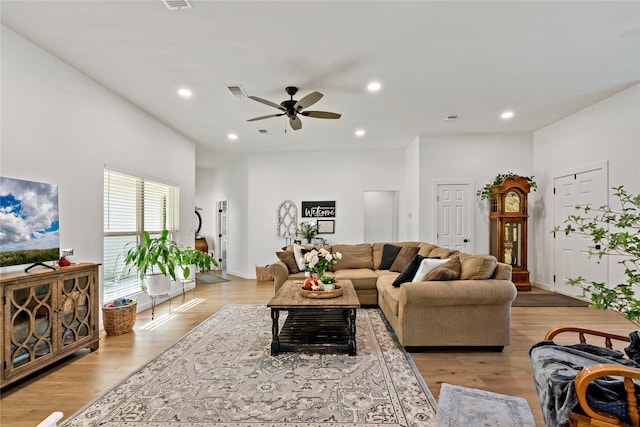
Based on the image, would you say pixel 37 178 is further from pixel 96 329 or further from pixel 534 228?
pixel 534 228

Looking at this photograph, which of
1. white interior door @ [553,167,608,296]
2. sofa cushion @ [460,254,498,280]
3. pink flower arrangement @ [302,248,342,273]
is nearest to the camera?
sofa cushion @ [460,254,498,280]

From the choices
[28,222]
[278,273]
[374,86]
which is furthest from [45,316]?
[374,86]

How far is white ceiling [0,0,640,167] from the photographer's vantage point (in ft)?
8.08

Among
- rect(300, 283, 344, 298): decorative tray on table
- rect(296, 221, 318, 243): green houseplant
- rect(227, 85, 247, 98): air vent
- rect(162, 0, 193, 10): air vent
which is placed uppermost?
rect(162, 0, 193, 10): air vent

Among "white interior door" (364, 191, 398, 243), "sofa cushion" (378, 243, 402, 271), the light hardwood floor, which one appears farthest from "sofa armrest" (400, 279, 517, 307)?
"white interior door" (364, 191, 398, 243)

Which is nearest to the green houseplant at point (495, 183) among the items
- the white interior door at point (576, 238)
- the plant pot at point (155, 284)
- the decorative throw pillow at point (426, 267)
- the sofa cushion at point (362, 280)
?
the white interior door at point (576, 238)

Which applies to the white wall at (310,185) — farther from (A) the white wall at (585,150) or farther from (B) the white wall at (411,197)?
(A) the white wall at (585,150)

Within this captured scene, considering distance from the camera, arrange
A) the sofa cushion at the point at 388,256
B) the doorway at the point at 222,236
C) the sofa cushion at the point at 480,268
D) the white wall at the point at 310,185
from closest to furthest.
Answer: the sofa cushion at the point at 480,268
the sofa cushion at the point at 388,256
the white wall at the point at 310,185
the doorway at the point at 222,236

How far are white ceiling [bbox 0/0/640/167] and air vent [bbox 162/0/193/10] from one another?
58 mm

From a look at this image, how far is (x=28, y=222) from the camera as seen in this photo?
8.59ft

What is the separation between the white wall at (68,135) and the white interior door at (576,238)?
21.5 feet

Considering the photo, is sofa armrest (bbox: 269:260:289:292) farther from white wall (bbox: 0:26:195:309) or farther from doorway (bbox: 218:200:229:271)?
doorway (bbox: 218:200:229:271)

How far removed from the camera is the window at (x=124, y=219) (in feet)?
12.9

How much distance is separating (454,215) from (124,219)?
5.48m
